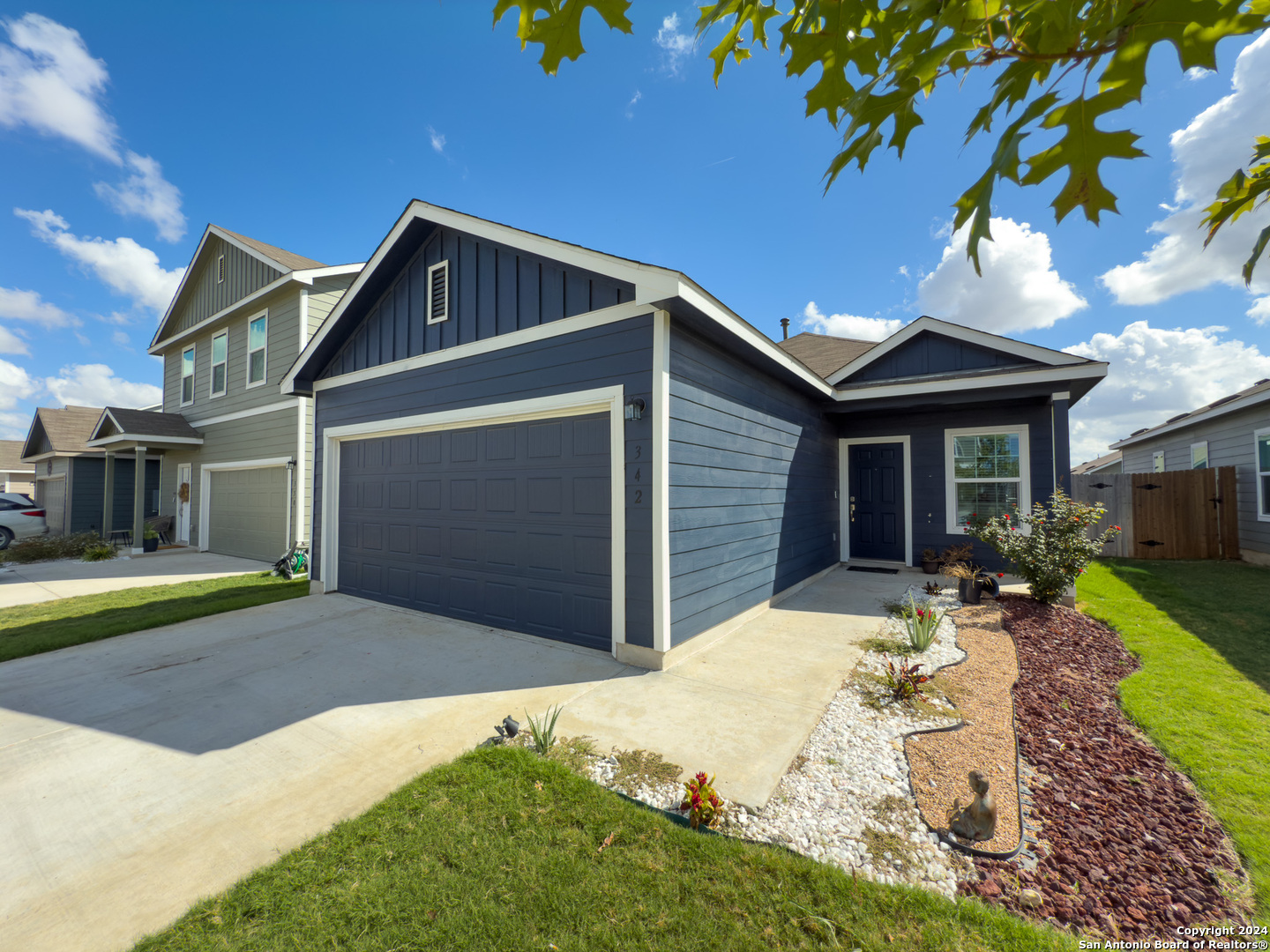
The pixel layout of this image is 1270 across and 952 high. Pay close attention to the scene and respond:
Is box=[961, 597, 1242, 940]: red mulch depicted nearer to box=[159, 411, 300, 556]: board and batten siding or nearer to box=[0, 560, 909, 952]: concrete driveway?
box=[0, 560, 909, 952]: concrete driveway

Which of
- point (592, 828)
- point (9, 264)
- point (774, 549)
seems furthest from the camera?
point (9, 264)

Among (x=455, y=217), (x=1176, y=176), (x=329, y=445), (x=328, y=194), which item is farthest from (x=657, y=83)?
(x=328, y=194)

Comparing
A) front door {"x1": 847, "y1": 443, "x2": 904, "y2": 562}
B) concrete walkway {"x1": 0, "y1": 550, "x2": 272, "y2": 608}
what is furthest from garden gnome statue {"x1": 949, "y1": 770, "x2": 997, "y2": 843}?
concrete walkway {"x1": 0, "y1": 550, "x2": 272, "y2": 608}

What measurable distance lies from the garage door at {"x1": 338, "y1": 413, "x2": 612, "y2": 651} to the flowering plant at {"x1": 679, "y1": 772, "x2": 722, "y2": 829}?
2.26 m

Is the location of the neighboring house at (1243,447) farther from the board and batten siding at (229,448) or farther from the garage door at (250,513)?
the garage door at (250,513)

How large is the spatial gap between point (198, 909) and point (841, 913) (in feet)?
8.02

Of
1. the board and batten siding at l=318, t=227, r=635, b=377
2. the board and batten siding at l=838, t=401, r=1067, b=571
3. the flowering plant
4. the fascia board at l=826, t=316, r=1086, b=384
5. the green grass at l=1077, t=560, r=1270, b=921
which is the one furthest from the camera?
the board and batten siding at l=838, t=401, r=1067, b=571

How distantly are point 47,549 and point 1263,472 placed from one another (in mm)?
25394

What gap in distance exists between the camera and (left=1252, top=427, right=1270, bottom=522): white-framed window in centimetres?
867

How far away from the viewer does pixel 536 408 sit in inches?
198

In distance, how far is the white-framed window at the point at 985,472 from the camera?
7.70m

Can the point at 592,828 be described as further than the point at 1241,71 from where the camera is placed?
Yes

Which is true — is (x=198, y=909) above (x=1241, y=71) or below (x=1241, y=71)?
below

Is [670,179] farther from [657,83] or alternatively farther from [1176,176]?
[1176,176]
